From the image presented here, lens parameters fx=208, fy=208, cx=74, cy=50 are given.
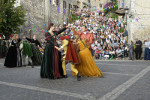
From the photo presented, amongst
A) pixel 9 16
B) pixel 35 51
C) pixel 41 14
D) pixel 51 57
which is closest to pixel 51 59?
pixel 51 57

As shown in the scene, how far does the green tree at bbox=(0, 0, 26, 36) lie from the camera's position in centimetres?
1783

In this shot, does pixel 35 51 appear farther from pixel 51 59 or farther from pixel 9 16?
pixel 9 16

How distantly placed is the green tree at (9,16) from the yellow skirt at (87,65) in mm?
12157

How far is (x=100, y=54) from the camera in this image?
17.4m

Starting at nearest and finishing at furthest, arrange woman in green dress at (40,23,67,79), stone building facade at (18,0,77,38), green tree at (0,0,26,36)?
woman in green dress at (40,23,67,79), green tree at (0,0,26,36), stone building facade at (18,0,77,38)

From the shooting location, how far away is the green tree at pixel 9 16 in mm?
17828

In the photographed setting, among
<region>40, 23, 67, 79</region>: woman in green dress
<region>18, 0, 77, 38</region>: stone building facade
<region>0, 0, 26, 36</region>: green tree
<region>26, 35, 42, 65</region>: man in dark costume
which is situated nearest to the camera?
<region>40, 23, 67, 79</region>: woman in green dress

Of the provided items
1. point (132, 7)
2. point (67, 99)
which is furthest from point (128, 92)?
point (132, 7)

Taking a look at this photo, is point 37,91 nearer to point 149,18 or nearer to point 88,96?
point 88,96

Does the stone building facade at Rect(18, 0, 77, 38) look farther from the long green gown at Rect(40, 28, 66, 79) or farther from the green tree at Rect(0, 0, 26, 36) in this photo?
the long green gown at Rect(40, 28, 66, 79)

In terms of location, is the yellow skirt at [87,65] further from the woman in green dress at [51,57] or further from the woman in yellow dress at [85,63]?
the woman in green dress at [51,57]

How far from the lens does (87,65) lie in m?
7.29

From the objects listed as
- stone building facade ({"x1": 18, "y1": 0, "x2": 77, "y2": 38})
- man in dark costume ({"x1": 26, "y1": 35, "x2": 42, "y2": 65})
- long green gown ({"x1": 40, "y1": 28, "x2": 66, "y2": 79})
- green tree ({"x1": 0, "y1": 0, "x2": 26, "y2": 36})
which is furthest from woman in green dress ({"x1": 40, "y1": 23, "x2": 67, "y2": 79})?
stone building facade ({"x1": 18, "y1": 0, "x2": 77, "y2": 38})

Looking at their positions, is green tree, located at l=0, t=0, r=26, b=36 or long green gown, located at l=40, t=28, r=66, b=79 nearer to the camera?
long green gown, located at l=40, t=28, r=66, b=79
